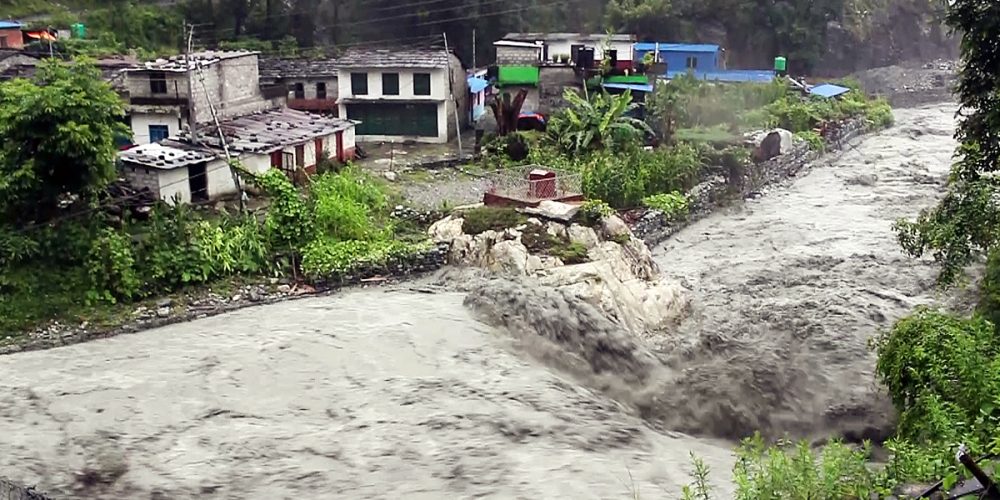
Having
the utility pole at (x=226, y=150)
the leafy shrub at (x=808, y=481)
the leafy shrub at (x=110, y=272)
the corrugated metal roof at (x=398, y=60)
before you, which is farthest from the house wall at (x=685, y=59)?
the leafy shrub at (x=808, y=481)

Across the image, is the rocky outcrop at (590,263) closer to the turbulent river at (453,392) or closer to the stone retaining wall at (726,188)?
the turbulent river at (453,392)

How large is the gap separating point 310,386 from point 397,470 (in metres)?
3.66

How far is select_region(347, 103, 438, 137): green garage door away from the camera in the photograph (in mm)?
34625

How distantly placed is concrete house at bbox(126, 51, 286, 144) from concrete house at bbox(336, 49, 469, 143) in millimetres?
4833

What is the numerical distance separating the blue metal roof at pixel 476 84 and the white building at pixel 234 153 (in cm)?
827

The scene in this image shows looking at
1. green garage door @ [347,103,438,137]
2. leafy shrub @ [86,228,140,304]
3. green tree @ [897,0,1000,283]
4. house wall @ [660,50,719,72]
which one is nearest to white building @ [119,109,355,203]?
green garage door @ [347,103,438,137]

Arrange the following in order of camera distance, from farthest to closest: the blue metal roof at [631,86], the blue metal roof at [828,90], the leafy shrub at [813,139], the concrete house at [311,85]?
1. the blue metal roof at [828,90]
2. the leafy shrub at [813,139]
3. the concrete house at [311,85]
4. the blue metal roof at [631,86]

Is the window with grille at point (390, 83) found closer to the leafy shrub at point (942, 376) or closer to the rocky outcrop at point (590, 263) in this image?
the rocky outcrop at point (590, 263)

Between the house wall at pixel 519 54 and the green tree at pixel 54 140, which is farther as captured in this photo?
the house wall at pixel 519 54

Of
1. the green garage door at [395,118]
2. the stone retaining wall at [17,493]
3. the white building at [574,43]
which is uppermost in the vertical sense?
the white building at [574,43]

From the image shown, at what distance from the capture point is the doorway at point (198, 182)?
24109 mm

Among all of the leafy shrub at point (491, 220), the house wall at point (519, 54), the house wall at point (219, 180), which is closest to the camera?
the leafy shrub at point (491, 220)

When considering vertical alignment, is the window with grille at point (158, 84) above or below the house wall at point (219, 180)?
above

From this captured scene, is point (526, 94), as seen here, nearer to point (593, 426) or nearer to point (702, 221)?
point (702, 221)
